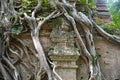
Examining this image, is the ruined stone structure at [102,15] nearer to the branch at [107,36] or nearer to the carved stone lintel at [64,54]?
the branch at [107,36]

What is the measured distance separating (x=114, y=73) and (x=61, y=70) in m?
1.03

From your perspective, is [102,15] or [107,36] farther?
[102,15]

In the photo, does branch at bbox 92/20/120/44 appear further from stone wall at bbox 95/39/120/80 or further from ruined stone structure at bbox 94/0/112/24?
ruined stone structure at bbox 94/0/112/24

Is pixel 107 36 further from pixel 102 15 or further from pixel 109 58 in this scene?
pixel 102 15

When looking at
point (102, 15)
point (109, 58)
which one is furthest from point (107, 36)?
point (102, 15)

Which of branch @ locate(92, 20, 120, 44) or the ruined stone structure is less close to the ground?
the ruined stone structure

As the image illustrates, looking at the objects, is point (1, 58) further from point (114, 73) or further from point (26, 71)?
point (114, 73)

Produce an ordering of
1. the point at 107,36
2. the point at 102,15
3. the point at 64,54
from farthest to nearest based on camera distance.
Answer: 1. the point at 102,15
2. the point at 107,36
3. the point at 64,54

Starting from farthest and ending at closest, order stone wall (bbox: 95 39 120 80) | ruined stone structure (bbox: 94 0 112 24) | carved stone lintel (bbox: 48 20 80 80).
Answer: ruined stone structure (bbox: 94 0 112 24), stone wall (bbox: 95 39 120 80), carved stone lintel (bbox: 48 20 80 80)

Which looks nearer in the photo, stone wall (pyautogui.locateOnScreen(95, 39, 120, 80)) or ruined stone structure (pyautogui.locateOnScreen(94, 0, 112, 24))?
stone wall (pyautogui.locateOnScreen(95, 39, 120, 80))

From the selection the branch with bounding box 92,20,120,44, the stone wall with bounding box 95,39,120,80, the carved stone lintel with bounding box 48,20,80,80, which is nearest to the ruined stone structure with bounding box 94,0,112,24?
the branch with bounding box 92,20,120,44

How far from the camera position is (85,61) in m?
4.51

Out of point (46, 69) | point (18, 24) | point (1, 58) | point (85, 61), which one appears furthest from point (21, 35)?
point (85, 61)

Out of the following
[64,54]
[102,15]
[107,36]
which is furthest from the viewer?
[102,15]
